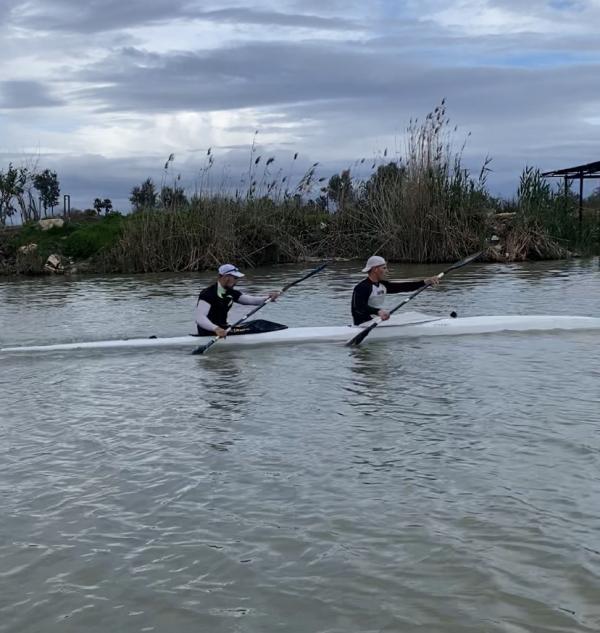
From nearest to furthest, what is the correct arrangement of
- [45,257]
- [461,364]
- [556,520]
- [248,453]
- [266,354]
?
[556,520]
[248,453]
[461,364]
[266,354]
[45,257]

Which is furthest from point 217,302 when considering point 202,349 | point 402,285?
point 402,285

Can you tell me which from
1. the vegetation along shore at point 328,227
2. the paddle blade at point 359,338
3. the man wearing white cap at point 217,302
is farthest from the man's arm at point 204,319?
the vegetation along shore at point 328,227

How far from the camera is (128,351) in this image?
8.73 meters

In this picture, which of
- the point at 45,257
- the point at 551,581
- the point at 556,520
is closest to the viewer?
the point at 551,581

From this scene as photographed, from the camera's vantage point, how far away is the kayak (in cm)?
887

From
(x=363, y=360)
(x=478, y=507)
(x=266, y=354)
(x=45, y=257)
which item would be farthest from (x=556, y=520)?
(x=45, y=257)

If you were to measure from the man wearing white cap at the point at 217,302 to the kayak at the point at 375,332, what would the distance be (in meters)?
0.16

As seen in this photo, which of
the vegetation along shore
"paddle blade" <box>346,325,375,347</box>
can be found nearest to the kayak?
"paddle blade" <box>346,325,375,347</box>

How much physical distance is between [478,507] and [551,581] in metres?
0.76

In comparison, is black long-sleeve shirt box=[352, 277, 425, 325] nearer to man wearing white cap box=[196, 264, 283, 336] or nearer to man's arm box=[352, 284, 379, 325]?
man's arm box=[352, 284, 379, 325]

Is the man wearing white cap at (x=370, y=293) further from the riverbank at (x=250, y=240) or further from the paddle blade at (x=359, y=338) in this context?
the riverbank at (x=250, y=240)

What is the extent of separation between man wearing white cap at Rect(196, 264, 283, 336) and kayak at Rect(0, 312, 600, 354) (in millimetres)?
158

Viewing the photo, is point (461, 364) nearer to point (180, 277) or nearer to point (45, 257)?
point (180, 277)

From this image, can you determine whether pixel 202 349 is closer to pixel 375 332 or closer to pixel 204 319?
pixel 204 319
